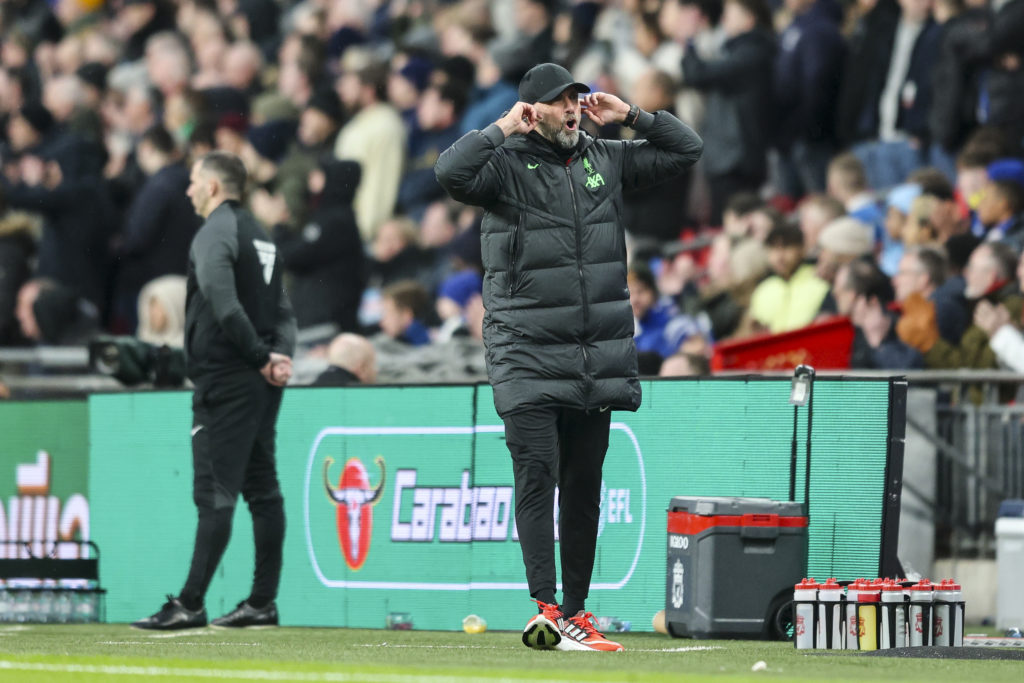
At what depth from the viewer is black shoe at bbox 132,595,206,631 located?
9.48 m

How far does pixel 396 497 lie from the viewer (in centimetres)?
1034

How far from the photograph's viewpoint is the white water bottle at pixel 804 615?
798cm

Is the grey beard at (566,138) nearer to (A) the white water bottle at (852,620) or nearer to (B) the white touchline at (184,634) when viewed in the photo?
(A) the white water bottle at (852,620)

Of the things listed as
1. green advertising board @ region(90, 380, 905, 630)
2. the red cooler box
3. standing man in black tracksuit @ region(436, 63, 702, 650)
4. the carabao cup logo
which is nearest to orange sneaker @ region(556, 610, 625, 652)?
standing man in black tracksuit @ region(436, 63, 702, 650)

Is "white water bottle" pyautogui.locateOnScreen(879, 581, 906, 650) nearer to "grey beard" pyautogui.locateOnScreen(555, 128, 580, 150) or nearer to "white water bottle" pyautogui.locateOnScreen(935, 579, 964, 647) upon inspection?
"white water bottle" pyautogui.locateOnScreen(935, 579, 964, 647)

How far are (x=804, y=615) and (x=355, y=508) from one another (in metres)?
3.17

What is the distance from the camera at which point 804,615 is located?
26.2ft

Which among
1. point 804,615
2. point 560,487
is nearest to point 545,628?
point 560,487

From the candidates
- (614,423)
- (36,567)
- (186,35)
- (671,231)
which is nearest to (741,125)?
(671,231)

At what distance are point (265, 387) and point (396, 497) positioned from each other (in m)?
1.09

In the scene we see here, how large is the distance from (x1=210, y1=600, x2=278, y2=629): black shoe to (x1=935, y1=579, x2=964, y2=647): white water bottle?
346 centimetres

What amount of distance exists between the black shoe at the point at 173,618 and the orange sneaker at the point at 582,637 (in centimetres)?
251

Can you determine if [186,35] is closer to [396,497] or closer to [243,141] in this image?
[243,141]

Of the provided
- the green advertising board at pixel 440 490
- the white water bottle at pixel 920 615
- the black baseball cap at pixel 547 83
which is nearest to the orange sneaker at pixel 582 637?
the white water bottle at pixel 920 615
